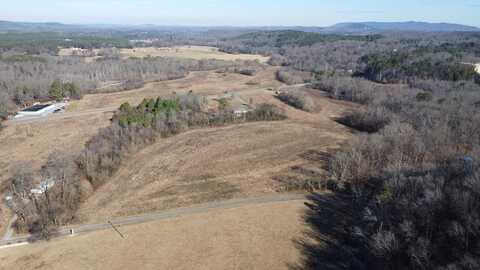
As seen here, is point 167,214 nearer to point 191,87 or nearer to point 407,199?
point 407,199

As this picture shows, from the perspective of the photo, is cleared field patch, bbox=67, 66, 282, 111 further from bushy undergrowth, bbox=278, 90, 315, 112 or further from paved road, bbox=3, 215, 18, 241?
paved road, bbox=3, 215, 18, 241

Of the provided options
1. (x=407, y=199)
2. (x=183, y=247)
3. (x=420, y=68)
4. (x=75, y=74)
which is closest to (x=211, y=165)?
(x=183, y=247)

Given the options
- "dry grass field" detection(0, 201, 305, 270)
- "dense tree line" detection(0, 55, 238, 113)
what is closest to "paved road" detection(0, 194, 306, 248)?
"dry grass field" detection(0, 201, 305, 270)

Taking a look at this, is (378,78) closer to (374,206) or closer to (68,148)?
(374,206)

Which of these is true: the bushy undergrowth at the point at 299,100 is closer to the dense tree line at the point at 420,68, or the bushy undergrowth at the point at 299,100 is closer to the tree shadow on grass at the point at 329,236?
the dense tree line at the point at 420,68

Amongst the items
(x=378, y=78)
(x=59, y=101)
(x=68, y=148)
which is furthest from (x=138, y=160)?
(x=378, y=78)

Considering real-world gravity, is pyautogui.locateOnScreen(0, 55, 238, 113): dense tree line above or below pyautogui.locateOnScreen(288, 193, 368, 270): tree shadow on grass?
above
